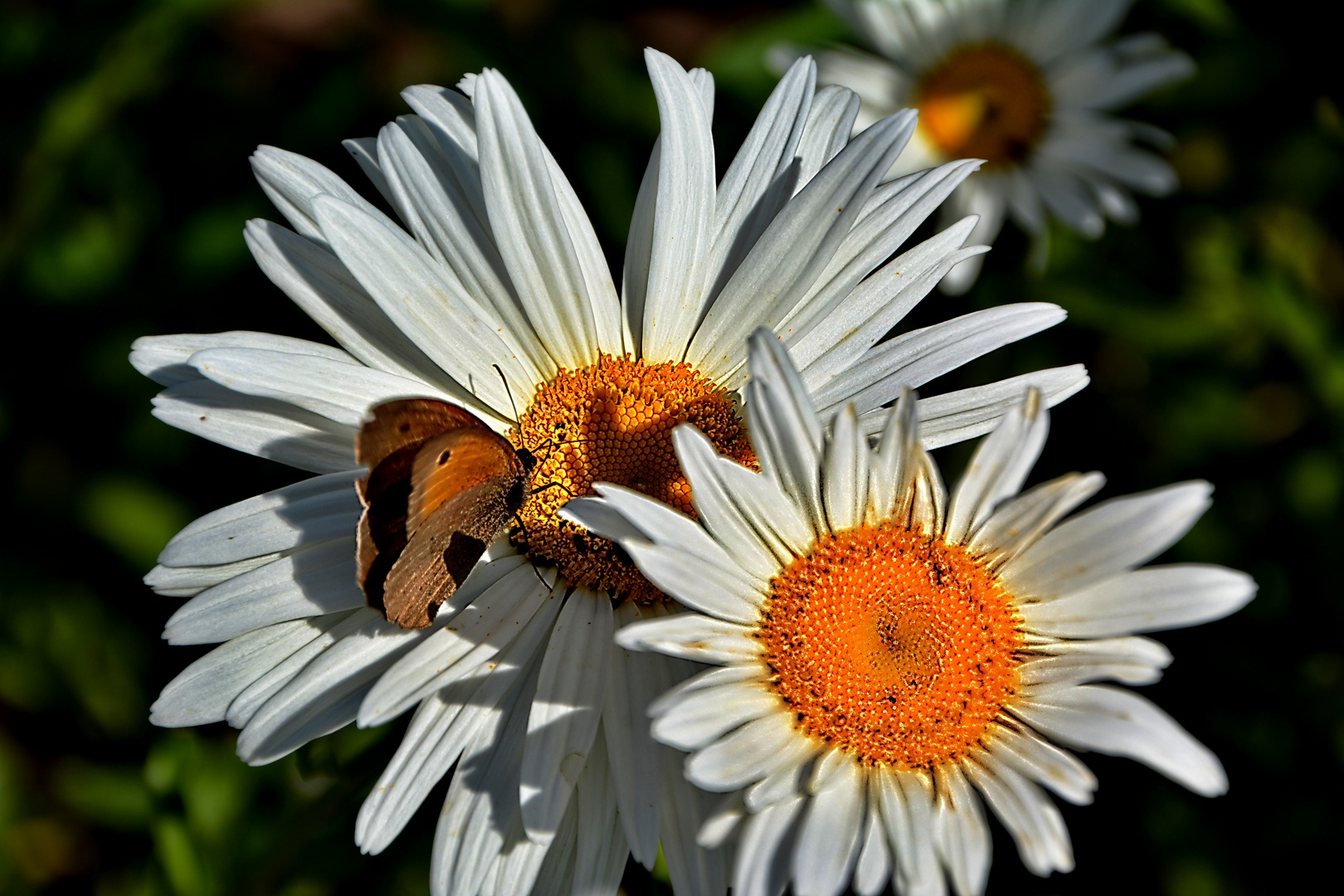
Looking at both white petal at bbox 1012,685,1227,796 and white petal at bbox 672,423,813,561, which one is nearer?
white petal at bbox 1012,685,1227,796

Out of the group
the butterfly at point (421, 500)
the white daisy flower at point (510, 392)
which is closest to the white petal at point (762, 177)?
the white daisy flower at point (510, 392)

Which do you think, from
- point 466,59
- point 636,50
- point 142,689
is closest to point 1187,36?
point 636,50

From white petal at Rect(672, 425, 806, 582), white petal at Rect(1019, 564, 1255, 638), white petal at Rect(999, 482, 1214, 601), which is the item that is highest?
white petal at Rect(672, 425, 806, 582)

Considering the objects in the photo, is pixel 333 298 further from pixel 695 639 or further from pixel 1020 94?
pixel 1020 94

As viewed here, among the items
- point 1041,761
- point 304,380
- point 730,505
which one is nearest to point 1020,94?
point 730,505

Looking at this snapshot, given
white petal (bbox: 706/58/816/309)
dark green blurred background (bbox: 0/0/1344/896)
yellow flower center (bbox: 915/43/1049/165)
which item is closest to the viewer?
white petal (bbox: 706/58/816/309)

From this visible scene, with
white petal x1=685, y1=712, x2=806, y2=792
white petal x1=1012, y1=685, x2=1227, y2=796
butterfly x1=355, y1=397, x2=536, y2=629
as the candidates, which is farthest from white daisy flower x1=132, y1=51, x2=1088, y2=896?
white petal x1=1012, y1=685, x2=1227, y2=796

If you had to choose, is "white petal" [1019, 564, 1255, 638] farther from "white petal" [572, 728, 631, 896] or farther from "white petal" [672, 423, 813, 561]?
"white petal" [572, 728, 631, 896]

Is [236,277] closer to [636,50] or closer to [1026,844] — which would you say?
[636,50]

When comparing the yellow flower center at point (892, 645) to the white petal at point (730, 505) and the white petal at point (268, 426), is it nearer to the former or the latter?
the white petal at point (730, 505)
